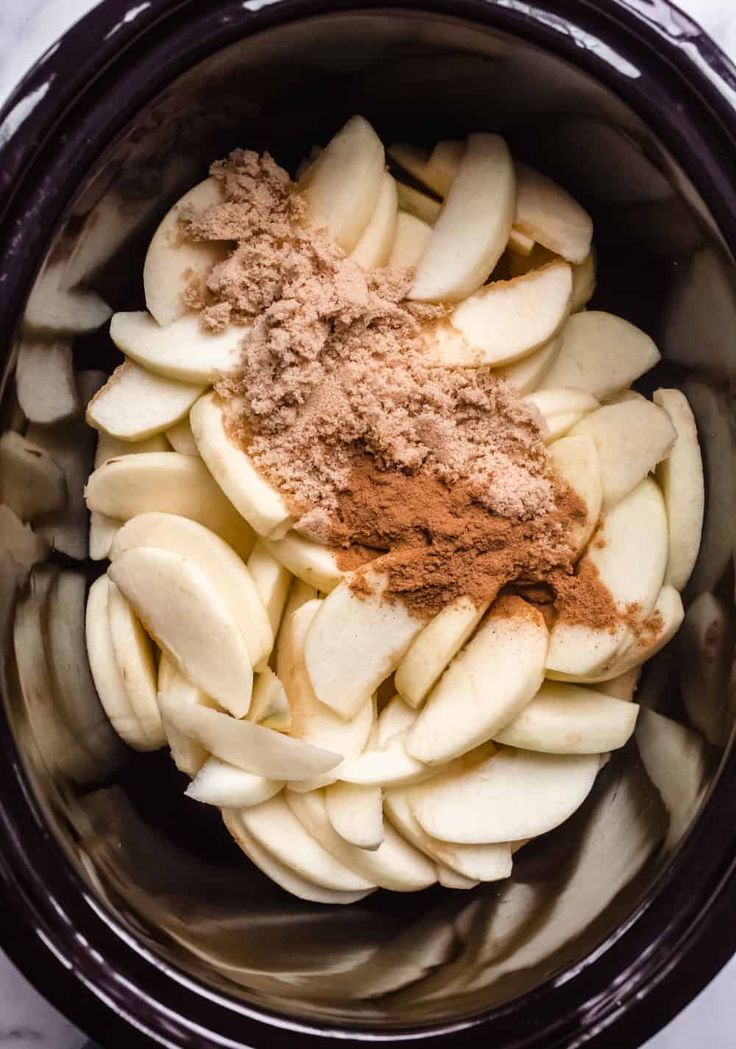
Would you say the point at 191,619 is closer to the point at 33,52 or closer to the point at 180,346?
the point at 180,346

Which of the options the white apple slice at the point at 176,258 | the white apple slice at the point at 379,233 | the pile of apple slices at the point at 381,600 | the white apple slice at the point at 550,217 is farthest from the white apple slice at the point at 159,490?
the white apple slice at the point at 550,217

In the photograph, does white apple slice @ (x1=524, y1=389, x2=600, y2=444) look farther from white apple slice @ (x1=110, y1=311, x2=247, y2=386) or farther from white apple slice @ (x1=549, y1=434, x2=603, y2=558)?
white apple slice @ (x1=110, y1=311, x2=247, y2=386)

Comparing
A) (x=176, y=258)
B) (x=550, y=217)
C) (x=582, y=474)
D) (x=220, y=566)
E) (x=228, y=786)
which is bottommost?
(x=228, y=786)

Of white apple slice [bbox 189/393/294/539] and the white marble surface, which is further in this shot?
the white marble surface

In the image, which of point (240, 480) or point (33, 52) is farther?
point (33, 52)

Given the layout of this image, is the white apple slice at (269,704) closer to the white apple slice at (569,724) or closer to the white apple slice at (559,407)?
the white apple slice at (569,724)

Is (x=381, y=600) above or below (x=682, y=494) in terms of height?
below

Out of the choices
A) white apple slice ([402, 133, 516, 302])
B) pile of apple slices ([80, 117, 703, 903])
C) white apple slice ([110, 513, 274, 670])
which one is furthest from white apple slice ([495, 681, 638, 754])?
white apple slice ([402, 133, 516, 302])

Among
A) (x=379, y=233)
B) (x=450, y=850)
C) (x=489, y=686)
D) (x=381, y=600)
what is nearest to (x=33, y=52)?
(x=379, y=233)
